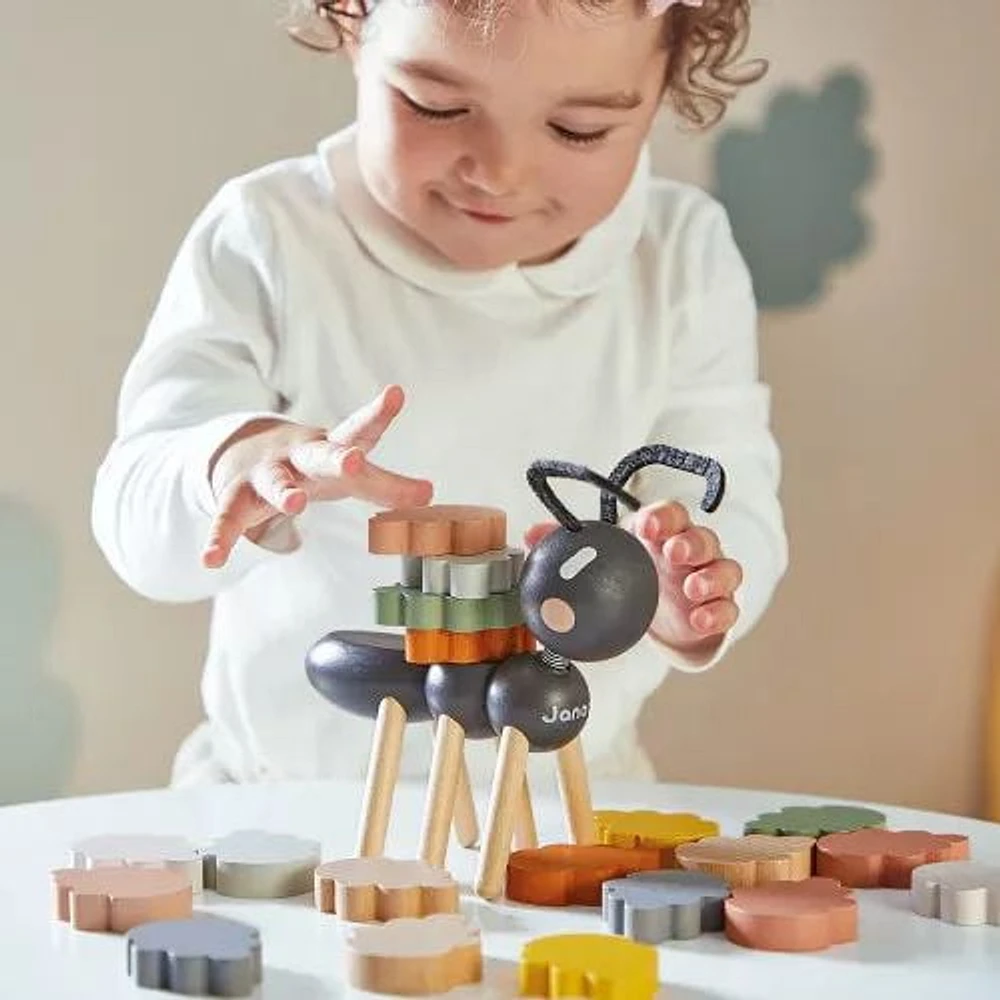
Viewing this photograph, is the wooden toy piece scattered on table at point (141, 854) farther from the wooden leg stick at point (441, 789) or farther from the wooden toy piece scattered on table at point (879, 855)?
the wooden toy piece scattered on table at point (879, 855)

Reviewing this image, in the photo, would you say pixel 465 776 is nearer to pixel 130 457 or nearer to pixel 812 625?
pixel 130 457

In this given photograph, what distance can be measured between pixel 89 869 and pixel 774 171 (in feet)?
2.85

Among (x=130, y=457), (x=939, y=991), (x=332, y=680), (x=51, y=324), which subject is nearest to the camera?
(x=939, y=991)

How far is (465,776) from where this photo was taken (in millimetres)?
819

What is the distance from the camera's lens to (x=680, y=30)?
1.07 metres

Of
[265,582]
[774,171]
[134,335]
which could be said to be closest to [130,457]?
[265,582]

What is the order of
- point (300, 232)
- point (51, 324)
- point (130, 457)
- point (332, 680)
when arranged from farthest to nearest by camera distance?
point (51, 324) → point (300, 232) → point (130, 457) → point (332, 680)

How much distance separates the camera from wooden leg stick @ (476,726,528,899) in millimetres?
746

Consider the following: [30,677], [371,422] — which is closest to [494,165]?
[371,422]

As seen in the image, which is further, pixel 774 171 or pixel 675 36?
pixel 774 171

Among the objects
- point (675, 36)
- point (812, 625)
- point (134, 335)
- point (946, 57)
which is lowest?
point (812, 625)

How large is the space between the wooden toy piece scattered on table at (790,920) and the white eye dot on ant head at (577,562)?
0.12 m

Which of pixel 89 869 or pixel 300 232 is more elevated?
pixel 300 232

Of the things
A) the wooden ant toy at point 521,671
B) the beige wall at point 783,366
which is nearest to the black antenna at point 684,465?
the wooden ant toy at point 521,671
